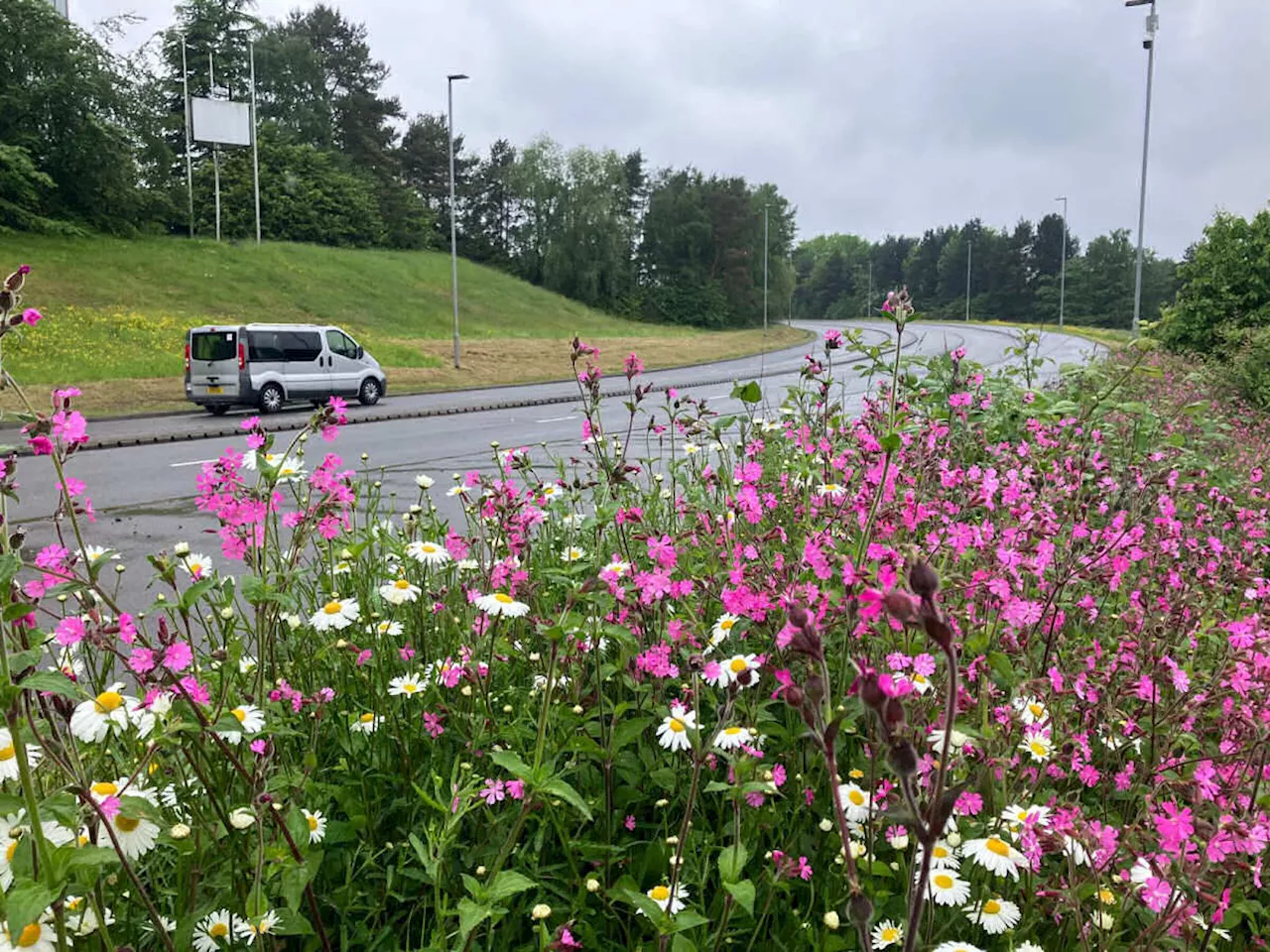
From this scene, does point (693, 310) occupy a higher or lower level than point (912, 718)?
higher

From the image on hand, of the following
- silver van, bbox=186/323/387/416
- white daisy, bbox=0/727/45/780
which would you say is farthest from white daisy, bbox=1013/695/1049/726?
silver van, bbox=186/323/387/416

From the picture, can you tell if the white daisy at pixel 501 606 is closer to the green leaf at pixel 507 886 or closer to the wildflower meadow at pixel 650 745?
the wildflower meadow at pixel 650 745

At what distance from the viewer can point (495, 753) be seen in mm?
1489

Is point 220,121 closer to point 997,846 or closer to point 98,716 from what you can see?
point 98,716

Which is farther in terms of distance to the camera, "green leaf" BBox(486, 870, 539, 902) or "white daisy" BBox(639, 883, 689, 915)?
"white daisy" BBox(639, 883, 689, 915)

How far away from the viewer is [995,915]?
153cm

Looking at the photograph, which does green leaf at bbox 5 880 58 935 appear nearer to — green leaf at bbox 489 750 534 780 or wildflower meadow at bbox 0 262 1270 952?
wildflower meadow at bbox 0 262 1270 952

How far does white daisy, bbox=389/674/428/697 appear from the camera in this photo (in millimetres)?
2252

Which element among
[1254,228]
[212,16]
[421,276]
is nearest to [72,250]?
[421,276]

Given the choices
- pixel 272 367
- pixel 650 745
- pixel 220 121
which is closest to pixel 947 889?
pixel 650 745

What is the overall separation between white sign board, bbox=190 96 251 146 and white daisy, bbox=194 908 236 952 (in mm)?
45441

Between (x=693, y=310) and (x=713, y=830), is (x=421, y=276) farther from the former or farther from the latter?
(x=713, y=830)

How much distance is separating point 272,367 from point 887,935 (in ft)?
60.5

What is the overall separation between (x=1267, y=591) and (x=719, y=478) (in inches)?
67.6
